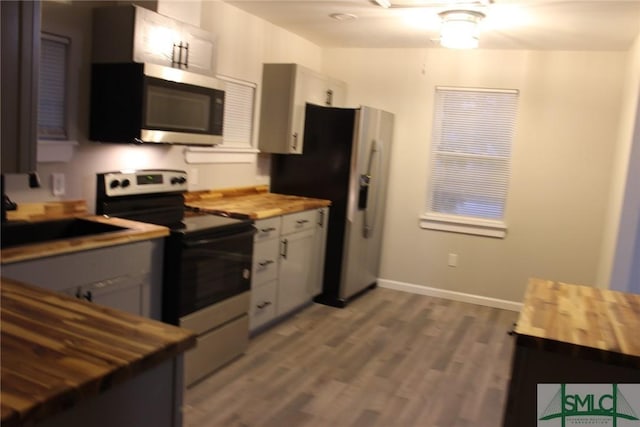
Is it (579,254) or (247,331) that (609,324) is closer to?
(247,331)

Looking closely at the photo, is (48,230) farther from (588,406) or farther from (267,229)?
(588,406)

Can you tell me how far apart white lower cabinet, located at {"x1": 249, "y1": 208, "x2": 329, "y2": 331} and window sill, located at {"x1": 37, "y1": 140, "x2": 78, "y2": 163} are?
49.3 inches

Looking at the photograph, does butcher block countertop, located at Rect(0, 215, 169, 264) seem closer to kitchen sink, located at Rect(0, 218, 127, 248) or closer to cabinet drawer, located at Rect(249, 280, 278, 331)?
kitchen sink, located at Rect(0, 218, 127, 248)

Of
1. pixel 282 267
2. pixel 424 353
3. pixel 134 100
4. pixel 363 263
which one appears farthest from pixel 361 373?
pixel 134 100

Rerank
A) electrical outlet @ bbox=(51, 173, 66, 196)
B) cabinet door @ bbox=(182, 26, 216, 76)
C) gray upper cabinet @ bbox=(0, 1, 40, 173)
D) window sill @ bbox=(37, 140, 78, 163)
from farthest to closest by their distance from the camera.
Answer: cabinet door @ bbox=(182, 26, 216, 76) → electrical outlet @ bbox=(51, 173, 66, 196) → window sill @ bbox=(37, 140, 78, 163) → gray upper cabinet @ bbox=(0, 1, 40, 173)

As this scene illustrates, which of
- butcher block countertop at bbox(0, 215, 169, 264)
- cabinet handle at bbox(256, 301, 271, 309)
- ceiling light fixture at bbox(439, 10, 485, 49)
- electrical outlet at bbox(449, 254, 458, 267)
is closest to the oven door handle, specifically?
butcher block countertop at bbox(0, 215, 169, 264)

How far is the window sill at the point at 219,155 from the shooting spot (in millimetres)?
3769

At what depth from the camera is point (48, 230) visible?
110 inches

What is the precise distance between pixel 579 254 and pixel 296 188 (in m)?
2.56

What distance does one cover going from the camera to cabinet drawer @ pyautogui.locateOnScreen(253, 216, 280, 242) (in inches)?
144

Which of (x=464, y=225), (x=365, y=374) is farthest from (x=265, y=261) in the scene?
(x=464, y=225)

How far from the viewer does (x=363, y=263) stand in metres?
4.98

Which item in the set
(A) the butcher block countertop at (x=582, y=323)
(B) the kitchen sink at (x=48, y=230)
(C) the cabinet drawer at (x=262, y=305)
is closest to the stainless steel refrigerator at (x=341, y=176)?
(C) the cabinet drawer at (x=262, y=305)

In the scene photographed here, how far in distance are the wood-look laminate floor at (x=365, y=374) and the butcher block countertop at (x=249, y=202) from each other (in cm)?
90
